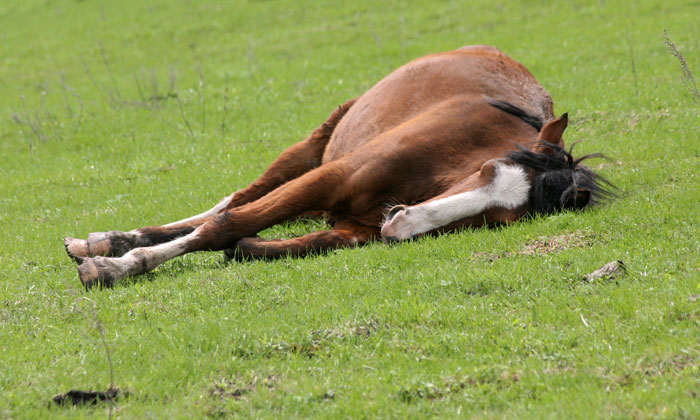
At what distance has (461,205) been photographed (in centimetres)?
607

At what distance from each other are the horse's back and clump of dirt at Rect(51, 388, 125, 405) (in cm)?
429

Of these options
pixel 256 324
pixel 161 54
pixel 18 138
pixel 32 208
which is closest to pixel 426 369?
pixel 256 324

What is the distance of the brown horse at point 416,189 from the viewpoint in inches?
241

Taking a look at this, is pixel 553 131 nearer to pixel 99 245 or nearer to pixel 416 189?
pixel 416 189

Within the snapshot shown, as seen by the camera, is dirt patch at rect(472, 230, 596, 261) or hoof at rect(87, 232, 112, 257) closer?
dirt patch at rect(472, 230, 596, 261)

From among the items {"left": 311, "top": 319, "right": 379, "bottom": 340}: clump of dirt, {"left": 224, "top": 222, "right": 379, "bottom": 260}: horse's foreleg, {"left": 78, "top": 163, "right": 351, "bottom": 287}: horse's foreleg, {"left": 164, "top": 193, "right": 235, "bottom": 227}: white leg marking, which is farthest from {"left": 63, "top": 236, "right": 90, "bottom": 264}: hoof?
{"left": 311, "top": 319, "right": 379, "bottom": 340}: clump of dirt

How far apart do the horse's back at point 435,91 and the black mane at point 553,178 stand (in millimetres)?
1006

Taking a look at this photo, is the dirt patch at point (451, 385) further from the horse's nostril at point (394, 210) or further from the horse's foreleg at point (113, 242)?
the horse's foreleg at point (113, 242)

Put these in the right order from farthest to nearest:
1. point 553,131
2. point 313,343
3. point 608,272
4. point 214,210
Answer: point 214,210 → point 553,131 → point 608,272 → point 313,343

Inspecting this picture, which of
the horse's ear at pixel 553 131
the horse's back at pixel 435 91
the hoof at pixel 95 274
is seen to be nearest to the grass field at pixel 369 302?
the hoof at pixel 95 274

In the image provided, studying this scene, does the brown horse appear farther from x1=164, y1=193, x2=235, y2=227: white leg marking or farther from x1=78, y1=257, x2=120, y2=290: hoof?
x1=164, y1=193, x2=235, y2=227: white leg marking

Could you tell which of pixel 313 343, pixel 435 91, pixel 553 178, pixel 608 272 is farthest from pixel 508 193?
pixel 313 343

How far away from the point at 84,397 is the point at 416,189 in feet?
11.5

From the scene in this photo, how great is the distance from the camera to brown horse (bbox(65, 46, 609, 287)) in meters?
6.12
